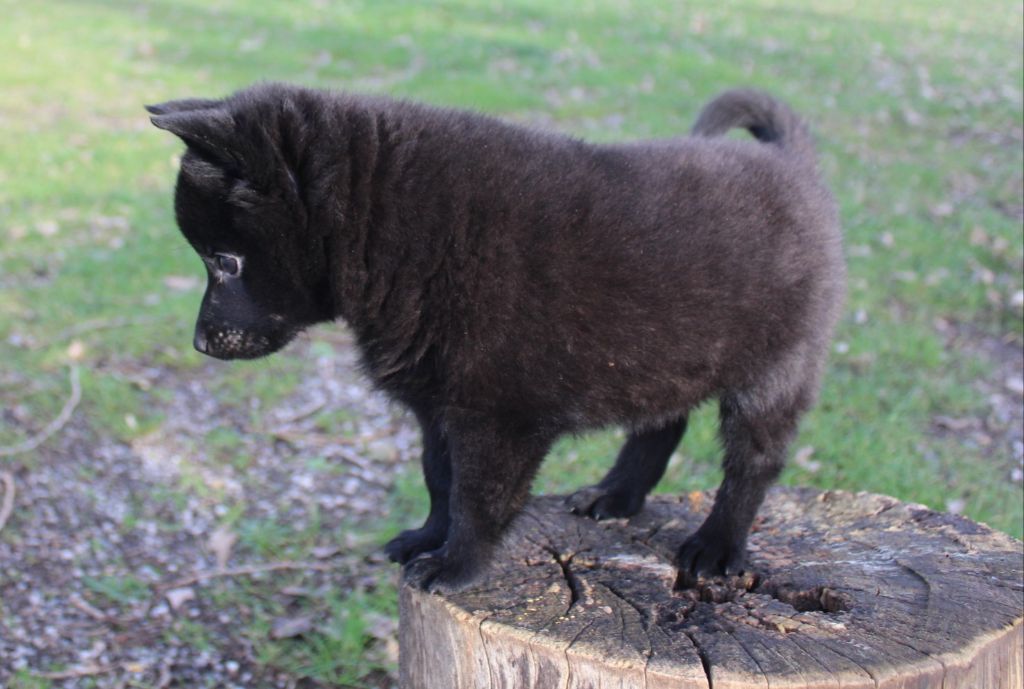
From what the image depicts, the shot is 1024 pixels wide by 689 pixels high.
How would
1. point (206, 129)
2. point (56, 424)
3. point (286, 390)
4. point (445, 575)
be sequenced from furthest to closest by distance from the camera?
point (286, 390), point (56, 424), point (445, 575), point (206, 129)

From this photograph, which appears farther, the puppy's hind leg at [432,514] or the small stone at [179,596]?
the small stone at [179,596]

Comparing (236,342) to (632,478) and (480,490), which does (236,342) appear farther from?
(632,478)

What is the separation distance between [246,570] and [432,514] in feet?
4.20

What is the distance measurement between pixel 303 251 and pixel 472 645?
3.48ft

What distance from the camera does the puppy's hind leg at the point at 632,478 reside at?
302 centimetres

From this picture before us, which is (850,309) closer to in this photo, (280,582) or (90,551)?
(280,582)

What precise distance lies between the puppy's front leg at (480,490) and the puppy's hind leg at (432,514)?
25 cm

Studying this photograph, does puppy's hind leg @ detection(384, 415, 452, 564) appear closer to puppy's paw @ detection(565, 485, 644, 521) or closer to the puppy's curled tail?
puppy's paw @ detection(565, 485, 644, 521)

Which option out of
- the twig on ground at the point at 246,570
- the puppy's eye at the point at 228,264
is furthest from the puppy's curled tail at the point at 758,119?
the twig on ground at the point at 246,570

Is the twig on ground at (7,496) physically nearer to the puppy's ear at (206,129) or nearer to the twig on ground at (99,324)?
the twig on ground at (99,324)

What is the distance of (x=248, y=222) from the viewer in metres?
2.62

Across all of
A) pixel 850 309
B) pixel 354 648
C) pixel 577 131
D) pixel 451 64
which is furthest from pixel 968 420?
pixel 451 64

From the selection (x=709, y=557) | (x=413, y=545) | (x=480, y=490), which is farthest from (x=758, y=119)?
(x=413, y=545)

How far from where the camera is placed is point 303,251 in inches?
104
